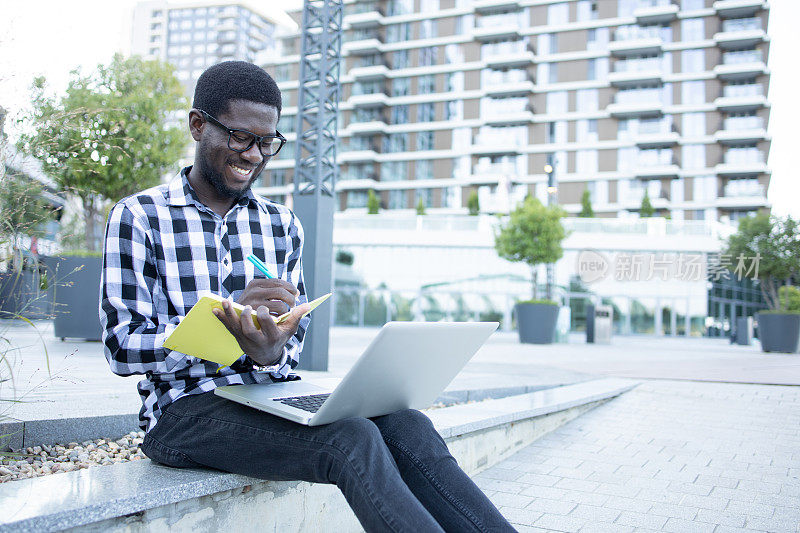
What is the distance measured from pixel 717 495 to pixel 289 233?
2.36m

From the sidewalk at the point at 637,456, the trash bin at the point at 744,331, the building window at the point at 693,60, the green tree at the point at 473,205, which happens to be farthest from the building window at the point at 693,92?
the sidewalk at the point at 637,456

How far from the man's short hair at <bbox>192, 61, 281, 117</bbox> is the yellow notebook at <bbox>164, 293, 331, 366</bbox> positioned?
70 centimetres

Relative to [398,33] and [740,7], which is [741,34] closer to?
[740,7]

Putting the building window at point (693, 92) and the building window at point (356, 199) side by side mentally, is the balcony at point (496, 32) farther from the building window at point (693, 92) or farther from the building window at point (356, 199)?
the building window at point (356, 199)

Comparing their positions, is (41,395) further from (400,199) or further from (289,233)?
(400,199)

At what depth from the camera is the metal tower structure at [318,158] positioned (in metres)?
6.09

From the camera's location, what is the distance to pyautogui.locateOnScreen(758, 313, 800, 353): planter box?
13.2 metres

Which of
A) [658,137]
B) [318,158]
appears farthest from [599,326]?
[658,137]

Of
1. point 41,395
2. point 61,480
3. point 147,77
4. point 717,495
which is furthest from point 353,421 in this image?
point 147,77

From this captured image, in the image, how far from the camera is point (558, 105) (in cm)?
4194

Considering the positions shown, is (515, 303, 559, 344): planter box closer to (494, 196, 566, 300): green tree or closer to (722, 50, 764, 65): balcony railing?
(494, 196, 566, 300): green tree

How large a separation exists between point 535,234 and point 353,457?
15125mm

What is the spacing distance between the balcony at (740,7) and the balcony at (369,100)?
21.1m

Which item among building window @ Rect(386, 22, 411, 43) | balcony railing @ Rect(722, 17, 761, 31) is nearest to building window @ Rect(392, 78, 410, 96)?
building window @ Rect(386, 22, 411, 43)
